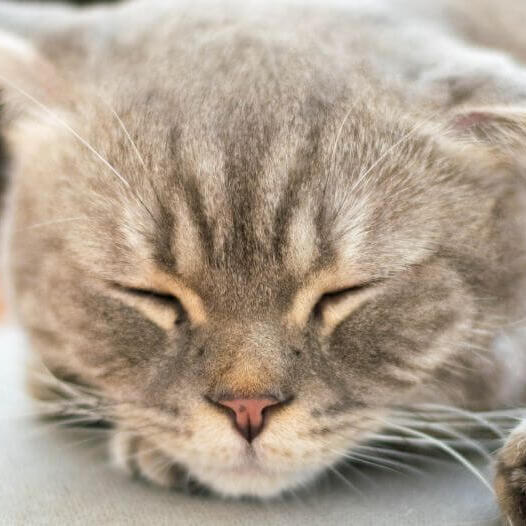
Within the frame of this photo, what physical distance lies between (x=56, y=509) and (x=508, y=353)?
2.53 ft

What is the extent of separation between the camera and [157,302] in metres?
1.29

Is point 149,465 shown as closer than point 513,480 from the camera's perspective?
No

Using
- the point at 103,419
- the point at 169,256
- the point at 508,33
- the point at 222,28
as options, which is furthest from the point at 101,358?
the point at 508,33

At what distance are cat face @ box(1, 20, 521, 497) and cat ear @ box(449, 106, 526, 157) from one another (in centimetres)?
3

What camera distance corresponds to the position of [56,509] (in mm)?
1186

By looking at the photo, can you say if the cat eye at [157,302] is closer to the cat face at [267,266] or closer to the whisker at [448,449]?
the cat face at [267,266]

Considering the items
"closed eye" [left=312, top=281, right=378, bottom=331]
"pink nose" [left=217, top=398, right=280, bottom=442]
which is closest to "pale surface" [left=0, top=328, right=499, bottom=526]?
"pink nose" [left=217, top=398, right=280, bottom=442]

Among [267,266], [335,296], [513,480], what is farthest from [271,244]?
[513,480]

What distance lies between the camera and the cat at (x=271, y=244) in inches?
47.2

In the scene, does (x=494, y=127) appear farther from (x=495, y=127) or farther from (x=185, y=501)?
(x=185, y=501)

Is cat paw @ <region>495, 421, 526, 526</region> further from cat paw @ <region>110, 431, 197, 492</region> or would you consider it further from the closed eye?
cat paw @ <region>110, 431, 197, 492</region>

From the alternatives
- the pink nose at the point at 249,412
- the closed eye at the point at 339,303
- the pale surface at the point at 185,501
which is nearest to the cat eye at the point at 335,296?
the closed eye at the point at 339,303

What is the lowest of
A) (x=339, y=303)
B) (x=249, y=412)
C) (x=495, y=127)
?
(x=249, y=412)

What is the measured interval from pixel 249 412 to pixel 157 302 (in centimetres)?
25
